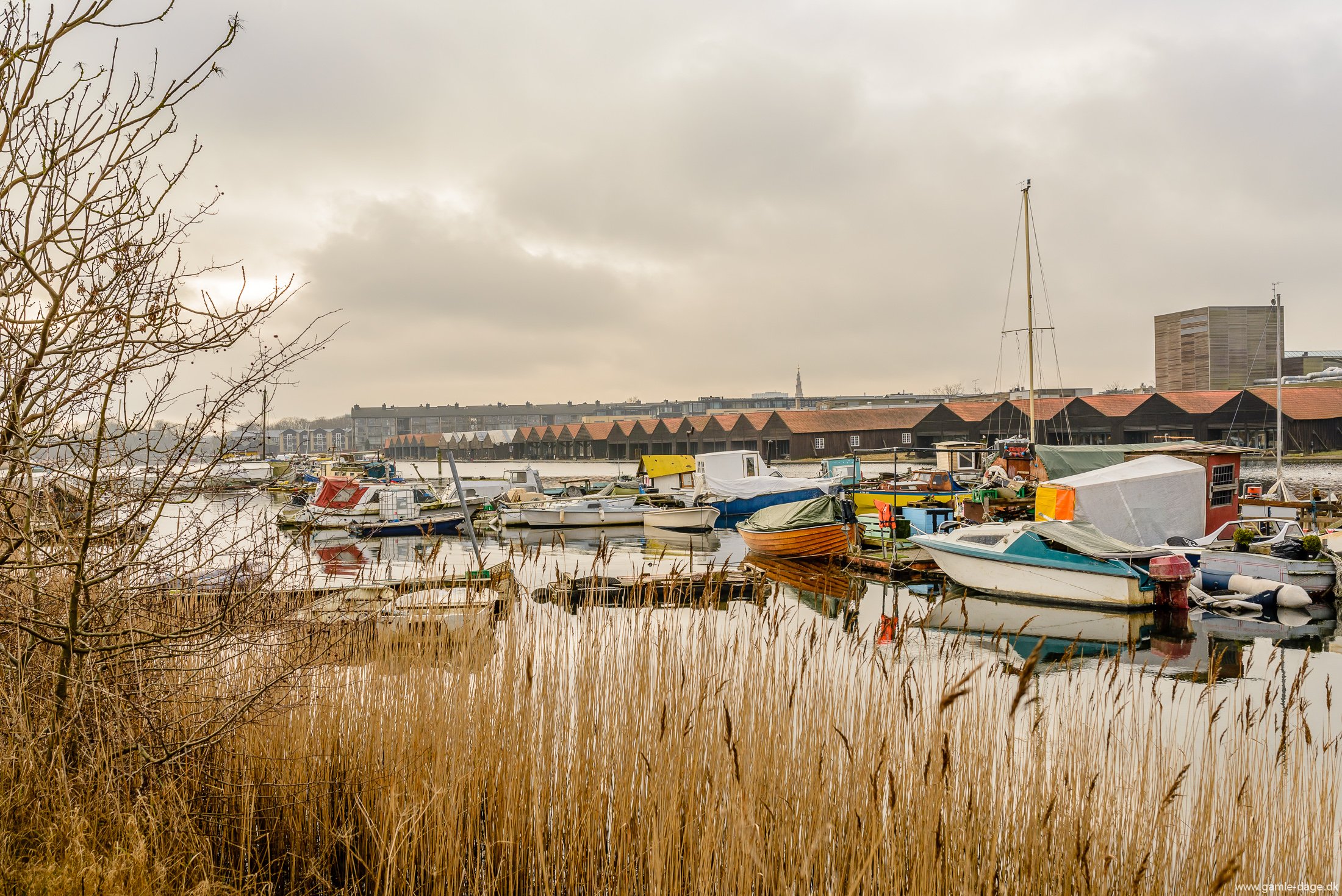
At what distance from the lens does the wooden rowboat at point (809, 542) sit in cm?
2523

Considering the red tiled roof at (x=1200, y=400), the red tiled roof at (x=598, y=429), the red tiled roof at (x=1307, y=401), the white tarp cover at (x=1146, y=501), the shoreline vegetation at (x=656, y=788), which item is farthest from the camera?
the red tiled roof at (x=598, y=429)

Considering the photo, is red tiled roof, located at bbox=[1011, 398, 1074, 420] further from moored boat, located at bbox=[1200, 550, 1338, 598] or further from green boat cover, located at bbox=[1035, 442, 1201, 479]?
moored boat, located at bbox=[1200, 550, 1338, 598]

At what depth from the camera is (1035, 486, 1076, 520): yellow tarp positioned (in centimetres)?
2120

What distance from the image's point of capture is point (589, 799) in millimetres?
4391

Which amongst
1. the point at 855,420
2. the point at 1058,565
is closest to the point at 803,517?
the point at 1058,565

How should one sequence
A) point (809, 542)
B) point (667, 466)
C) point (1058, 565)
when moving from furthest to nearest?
point (667, 466) → point (809, 542) → point (1058, 565)

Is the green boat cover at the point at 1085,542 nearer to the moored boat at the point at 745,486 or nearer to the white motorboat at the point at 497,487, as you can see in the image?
the moored boat at the point at 745,486

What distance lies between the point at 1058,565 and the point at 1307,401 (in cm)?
5063

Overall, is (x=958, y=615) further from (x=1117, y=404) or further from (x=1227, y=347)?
(x=1227, y=347)

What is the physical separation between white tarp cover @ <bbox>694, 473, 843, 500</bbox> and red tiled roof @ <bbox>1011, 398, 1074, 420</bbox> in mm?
25430

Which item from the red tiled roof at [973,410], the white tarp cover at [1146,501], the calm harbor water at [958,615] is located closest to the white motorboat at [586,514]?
the calm harbor water at [958,615]

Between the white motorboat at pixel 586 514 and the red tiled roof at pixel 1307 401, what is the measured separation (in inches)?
1632

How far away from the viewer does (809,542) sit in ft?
83.5

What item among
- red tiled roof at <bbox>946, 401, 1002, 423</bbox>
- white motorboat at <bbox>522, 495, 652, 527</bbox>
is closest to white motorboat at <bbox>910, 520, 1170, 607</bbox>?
white motorboat at <bbox>522, 495, 652, 527</bbox>
